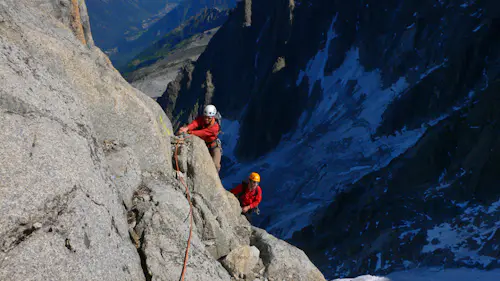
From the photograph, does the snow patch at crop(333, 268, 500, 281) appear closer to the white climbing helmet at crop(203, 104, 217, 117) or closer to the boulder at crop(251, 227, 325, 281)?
the boulder at crop(251, 227, 325, 281)

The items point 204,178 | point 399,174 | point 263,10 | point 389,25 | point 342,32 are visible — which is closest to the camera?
point 204,178

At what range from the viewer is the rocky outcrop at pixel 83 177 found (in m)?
4.46

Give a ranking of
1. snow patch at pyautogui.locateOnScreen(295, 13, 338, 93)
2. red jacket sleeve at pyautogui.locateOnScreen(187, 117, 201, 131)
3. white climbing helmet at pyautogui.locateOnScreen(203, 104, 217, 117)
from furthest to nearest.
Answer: snow patch at pyautogui.locateOnScreen(295, 13, 338, 93) < red jacket sleeve at pyautogui.locateOnScreen(187, 117, 201, 131) < white climbing helmet at pyautogui.locateOnScreen(203, 104, 217, 117)

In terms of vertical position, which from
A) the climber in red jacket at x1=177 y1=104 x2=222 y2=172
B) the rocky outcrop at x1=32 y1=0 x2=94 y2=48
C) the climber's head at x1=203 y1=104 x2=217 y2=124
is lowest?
the climber in red jacket at x1=177 y1=104 x2=222 y2=172

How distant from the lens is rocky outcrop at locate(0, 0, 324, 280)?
4.46 meters

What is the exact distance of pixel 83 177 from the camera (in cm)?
537

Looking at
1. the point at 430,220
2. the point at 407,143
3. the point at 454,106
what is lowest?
the point at 430,220

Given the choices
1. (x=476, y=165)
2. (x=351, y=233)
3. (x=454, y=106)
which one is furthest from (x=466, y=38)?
(x=351, y=233)

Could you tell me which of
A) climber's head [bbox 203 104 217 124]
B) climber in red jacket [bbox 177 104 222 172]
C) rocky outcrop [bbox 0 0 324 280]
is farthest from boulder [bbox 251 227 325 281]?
climber's head [bbox 203 104 217 124]

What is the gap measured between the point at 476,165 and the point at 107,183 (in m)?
36.1

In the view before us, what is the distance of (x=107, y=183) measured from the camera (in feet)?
19.9

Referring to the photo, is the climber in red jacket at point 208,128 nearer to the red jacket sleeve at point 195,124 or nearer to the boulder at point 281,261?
the red jacket sleeve at point 195,124

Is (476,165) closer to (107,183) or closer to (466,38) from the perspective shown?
(466,38)

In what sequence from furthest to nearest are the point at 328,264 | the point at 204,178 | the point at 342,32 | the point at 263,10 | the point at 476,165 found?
the point at 263,10 → the point at 342,32 → the point at 328,264 → the point at 476,165 → the point at 204,178
